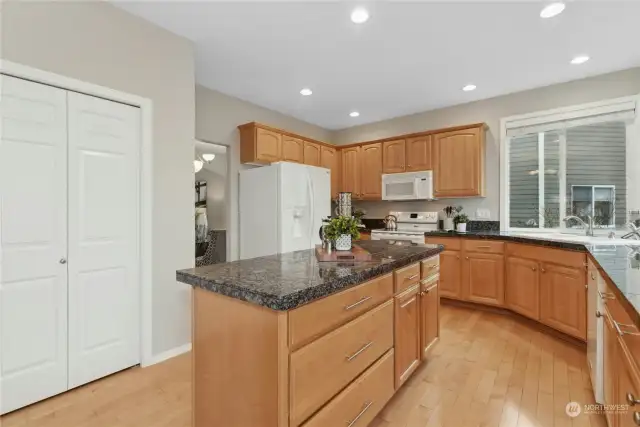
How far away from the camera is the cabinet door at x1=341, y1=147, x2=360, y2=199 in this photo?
5.10 m

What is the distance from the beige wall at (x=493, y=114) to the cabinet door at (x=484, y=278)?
778mm

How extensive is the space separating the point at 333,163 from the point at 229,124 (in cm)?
187

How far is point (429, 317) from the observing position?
234 cm

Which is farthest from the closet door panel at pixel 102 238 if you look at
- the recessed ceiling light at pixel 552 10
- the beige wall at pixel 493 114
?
the beige wall at pixel 493 114

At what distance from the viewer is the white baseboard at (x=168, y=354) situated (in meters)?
2.44

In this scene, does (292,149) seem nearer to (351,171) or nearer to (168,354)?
(351,171)

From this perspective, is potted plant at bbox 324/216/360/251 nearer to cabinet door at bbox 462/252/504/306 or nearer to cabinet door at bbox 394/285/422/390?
cabinet door at bbox 394/285/422/390

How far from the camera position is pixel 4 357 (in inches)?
72.2

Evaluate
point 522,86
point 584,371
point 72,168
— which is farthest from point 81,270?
point 522,86

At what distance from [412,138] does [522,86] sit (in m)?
1.39

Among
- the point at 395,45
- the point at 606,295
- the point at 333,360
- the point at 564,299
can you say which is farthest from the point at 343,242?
the point at 564,299

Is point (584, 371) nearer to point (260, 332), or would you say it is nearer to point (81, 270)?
point (260, 332)

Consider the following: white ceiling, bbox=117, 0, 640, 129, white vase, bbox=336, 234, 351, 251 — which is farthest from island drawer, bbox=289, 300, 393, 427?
white ceiling, bbox=117, 0, 640, 129

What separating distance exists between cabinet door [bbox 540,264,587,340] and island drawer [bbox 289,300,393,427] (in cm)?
202
